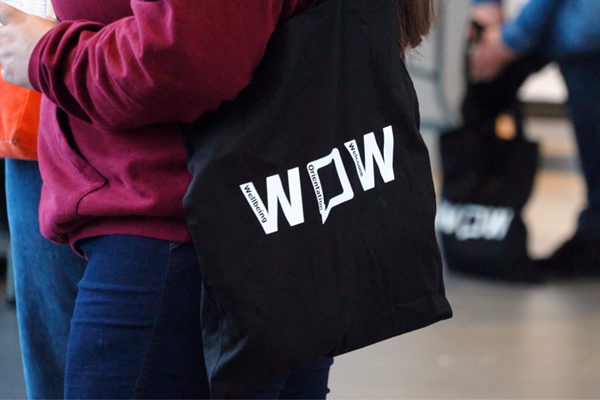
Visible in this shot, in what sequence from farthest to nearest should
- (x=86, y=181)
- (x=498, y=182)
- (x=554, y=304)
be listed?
(x=498, y=182) < (x=554, y=304) < (x=86, y=181)

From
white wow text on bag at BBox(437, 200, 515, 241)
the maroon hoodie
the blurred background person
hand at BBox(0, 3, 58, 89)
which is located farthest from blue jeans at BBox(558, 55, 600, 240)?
hand at BBox(0, 3, 58, 89)

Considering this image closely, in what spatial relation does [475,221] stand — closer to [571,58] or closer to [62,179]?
[571,58]

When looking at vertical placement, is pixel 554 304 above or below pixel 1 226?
below

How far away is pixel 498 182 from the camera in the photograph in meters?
2.84

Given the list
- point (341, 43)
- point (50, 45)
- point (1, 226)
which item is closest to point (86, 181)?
point (50, 45)

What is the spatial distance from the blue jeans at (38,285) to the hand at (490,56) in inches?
83.8

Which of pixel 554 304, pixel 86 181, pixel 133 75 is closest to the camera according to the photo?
pixel 133 75

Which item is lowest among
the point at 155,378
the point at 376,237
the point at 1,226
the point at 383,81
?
the point at 1,226

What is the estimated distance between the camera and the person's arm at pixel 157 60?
2.06ft

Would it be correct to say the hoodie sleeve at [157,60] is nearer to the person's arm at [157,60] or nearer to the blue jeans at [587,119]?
the person's arm at [157,60]

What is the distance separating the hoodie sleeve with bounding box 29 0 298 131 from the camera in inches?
24.8

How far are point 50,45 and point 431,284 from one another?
473mm

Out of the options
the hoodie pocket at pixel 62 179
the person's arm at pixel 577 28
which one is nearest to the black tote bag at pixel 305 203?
the hoodie pocket at pixel 62 179

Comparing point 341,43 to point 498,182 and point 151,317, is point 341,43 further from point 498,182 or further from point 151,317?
point 498,182
